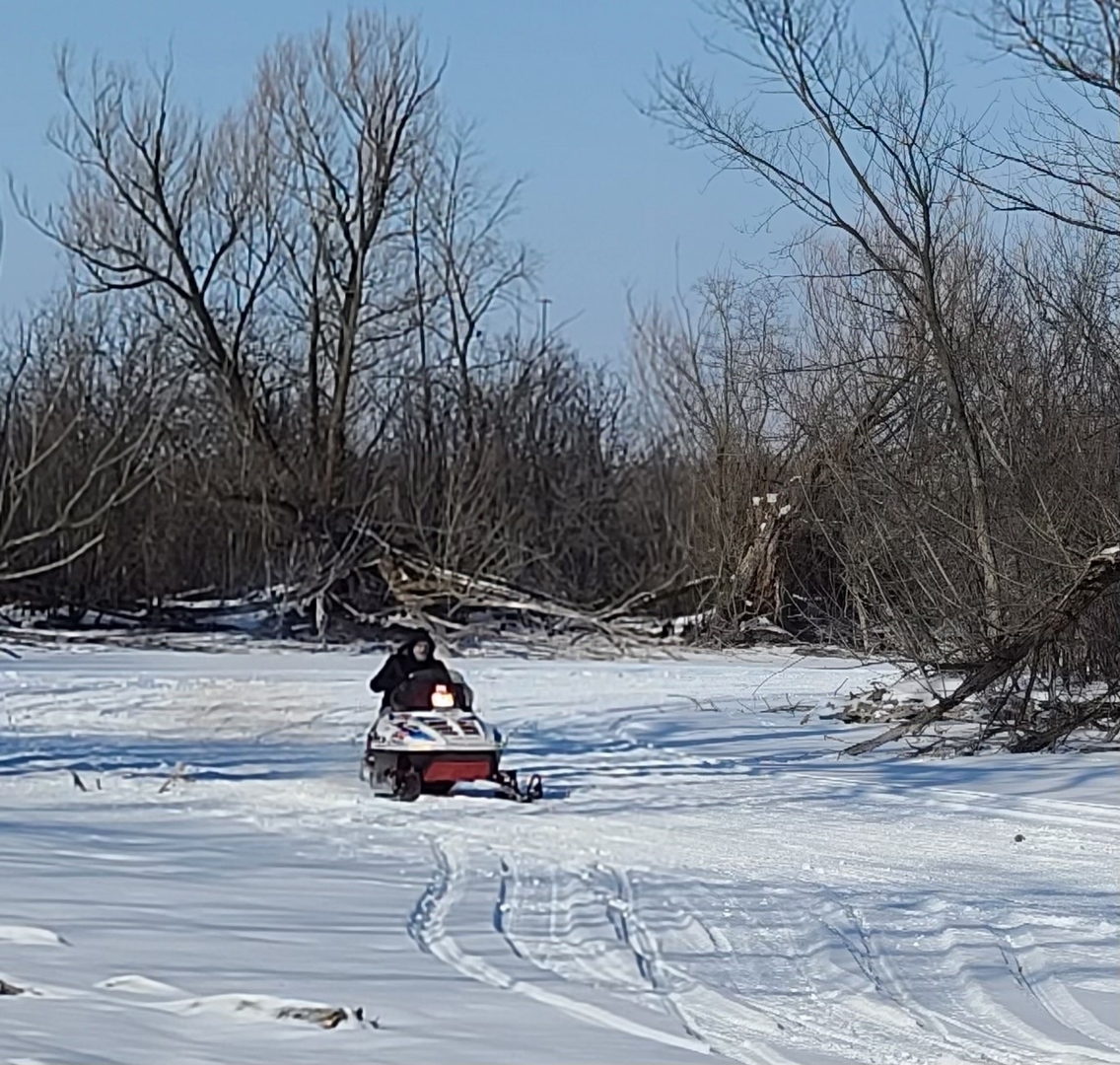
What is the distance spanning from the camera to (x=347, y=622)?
30656 millimetres

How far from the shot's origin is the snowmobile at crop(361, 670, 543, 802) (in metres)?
12.4

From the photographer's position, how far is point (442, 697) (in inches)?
510

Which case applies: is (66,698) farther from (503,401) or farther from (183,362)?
(503,401)

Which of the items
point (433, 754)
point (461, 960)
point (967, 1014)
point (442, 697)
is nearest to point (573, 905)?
point (461, 960)

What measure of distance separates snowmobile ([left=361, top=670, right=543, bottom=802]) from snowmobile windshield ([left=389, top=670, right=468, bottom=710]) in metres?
0.02

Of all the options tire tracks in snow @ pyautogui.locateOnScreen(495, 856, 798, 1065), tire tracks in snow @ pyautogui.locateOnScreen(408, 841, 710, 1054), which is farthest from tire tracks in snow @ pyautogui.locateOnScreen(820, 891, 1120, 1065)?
tire tracks in snow @ pyautogui.locateOnScreen(408, 841, 710, 1054)

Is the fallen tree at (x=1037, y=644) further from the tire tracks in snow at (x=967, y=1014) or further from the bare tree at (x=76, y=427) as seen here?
the bare tree at (x=76, y=427)

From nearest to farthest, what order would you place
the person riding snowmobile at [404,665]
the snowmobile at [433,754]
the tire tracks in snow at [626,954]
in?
1. the tire tracks in snow at [626,954]
2. the snowmobile at [433,754]
3. the person riding snowmobile at [404,665]

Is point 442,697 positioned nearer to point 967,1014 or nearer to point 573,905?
point 573,905

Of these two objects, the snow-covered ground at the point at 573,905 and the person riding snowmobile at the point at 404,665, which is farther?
the person riding snowmobile at the point at 404,665

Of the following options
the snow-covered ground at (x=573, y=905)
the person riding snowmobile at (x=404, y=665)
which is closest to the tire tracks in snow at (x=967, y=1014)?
the snow-covered ground at (x=573, y=905)

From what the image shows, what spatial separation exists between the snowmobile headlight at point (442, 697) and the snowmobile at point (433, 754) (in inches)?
1.0

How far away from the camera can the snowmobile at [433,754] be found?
490 inches

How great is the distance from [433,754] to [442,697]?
2.06ft
